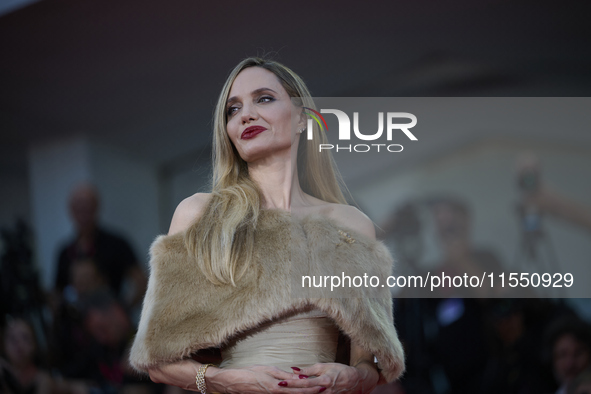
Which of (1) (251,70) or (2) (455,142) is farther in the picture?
(2) (455,142)

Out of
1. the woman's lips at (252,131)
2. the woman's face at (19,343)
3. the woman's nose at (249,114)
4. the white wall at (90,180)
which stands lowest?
the woman's face at (19,343)

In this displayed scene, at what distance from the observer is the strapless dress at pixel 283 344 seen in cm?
191

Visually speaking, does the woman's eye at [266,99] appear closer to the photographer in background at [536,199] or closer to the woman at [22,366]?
the photographer in background at [536,199]

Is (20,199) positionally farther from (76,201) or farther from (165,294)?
(165,294)

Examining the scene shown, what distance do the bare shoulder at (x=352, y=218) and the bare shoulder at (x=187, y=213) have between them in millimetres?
416

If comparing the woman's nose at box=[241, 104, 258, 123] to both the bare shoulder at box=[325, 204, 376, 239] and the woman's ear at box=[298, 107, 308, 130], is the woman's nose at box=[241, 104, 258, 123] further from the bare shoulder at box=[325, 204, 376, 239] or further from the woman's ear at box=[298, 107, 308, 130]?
the bare shoulder at box=[325, 204, 376, 239]

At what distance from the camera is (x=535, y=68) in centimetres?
382

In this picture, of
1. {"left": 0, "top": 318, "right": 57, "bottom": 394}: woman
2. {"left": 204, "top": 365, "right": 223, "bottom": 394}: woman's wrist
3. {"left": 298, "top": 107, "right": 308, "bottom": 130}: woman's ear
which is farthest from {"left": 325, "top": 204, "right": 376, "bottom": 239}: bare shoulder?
{"left": 0, "top": 318, "right": 57, "bottom": 394}: woman

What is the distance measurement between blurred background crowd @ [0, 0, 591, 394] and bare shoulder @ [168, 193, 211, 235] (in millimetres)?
495

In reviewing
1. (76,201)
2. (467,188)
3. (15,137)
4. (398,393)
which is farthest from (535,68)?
(15,137)

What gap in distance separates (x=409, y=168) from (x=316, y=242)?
1.78 ft

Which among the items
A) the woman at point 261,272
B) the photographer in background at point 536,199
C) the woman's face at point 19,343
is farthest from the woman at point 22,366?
the photographer in background at point 536,199

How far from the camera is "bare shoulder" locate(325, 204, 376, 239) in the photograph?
6.97ft

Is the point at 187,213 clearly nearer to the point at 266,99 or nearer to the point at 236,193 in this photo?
the point at 236,193
